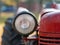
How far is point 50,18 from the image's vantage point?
3840 mm

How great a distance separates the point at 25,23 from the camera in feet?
13.1

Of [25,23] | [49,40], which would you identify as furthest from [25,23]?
[49,40]

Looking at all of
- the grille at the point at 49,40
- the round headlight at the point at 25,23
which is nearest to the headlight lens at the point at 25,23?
the round headlight at the point at 25,23

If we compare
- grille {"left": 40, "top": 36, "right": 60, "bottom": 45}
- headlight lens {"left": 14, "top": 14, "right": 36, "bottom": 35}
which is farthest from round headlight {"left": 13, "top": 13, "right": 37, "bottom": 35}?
grille {"left": 40, "top": 36, "right": 60, "bottom": 45}

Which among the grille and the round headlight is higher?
the round headlight

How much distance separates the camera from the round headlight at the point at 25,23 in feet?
13.1

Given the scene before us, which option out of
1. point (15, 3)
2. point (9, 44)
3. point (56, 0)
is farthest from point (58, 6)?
point (15, 3)

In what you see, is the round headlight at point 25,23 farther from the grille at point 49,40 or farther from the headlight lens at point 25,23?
the grille at point 49,40

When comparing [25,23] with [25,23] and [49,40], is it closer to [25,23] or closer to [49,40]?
[25,23]

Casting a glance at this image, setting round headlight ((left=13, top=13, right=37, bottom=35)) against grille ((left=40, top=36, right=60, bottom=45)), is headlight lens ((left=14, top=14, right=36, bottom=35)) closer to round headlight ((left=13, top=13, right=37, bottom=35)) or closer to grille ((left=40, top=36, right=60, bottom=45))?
round headlight ((left=13, top=13, right=37, bottom=35))

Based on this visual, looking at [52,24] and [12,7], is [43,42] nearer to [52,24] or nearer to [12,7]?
[52,24]

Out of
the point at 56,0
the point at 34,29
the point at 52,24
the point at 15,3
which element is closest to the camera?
the point at 52,24

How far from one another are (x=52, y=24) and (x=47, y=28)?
96mm

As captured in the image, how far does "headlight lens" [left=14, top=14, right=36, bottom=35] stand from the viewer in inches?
157
